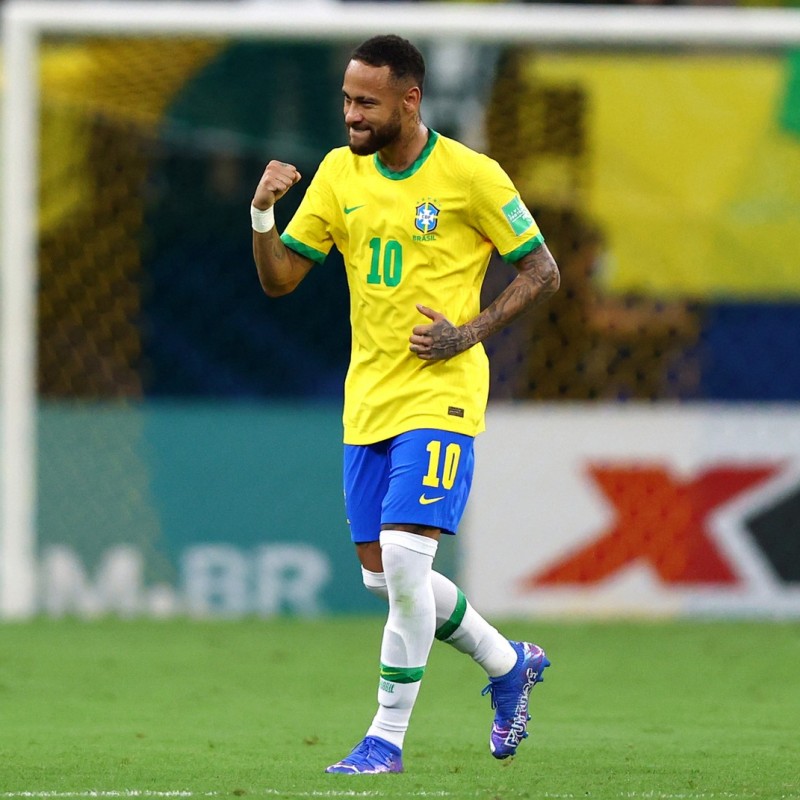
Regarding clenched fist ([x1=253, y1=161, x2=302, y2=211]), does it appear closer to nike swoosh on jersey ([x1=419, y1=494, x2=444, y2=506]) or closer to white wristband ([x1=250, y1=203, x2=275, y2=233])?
white wristband ([x1=250, y1=203, x2=275, y2=233])

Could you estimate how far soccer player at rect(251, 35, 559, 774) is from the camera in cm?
564

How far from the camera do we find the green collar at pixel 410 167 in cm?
580

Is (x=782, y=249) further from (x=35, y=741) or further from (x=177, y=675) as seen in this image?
(x=35, y=741)

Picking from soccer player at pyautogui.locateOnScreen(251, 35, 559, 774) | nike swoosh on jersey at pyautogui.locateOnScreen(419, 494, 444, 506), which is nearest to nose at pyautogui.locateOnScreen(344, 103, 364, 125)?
soccer player at pyautogui.locateOnScreen(251, 35, 559, 774)

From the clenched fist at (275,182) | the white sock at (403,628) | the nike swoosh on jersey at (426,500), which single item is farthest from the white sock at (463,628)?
the clenched fist at (275,182)

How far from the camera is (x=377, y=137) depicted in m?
5.64

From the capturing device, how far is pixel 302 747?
20.4 feet

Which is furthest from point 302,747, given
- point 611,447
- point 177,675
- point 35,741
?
point 611,447

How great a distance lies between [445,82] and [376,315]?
5.46m

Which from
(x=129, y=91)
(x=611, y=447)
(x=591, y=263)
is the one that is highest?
(x=129, y=91)

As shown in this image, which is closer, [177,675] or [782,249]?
[177,675]

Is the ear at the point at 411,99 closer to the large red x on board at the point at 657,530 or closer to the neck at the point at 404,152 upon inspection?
the neck at the point at 404,152

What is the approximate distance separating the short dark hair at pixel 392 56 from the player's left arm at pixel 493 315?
67cm

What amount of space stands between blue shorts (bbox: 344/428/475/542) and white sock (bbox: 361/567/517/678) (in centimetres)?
21
